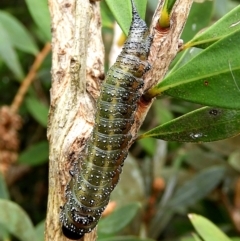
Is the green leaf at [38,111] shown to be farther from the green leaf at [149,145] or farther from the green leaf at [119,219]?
the green leaf at [119,219]

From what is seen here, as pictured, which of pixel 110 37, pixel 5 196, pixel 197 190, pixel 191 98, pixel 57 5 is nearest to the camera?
pixel 191 98

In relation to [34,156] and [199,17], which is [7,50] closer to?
[34,156]

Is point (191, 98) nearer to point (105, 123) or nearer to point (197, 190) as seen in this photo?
point (105, 123)

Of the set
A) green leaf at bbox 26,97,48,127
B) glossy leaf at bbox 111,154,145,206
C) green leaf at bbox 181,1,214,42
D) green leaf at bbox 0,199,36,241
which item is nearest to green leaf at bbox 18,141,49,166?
green leaf at bbox 26,97,48,127

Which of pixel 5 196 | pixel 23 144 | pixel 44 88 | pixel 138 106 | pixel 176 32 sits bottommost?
pixel 23 144

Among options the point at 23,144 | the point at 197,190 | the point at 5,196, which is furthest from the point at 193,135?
the point at 23,144

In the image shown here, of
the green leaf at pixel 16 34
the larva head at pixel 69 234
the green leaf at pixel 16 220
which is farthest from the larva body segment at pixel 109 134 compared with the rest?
the green leaf at pixel 16 34
